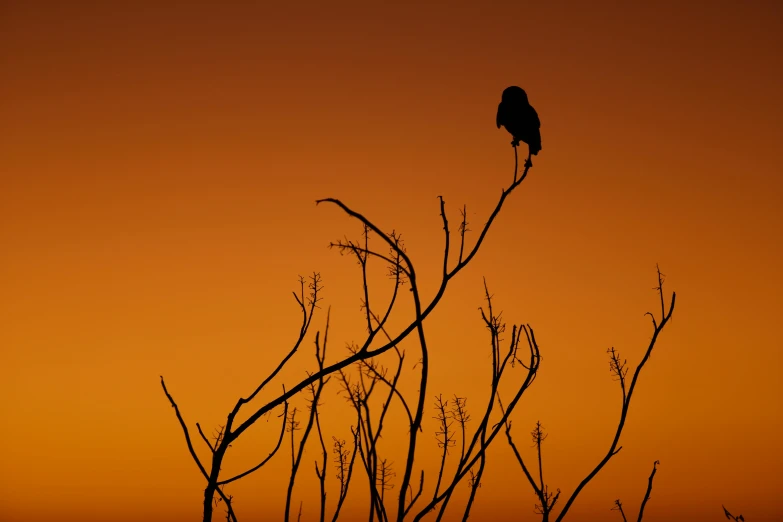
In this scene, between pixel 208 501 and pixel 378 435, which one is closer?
pixel 208 501

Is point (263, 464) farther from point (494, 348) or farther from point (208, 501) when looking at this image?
point (494, 348)

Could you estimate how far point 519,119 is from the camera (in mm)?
A: 5367

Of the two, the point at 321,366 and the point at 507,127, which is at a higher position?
the point at 507,127

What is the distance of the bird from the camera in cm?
536

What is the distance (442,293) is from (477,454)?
96 centimetres

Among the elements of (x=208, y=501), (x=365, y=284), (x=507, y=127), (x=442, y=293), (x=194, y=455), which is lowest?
(x=208, y=501)

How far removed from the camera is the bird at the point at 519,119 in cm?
536

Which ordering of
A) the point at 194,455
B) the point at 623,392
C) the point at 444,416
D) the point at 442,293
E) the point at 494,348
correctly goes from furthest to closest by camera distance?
the point at 444,416
the point at 494,348
the point at 623,392
the point at 194,455
the point at 442,293

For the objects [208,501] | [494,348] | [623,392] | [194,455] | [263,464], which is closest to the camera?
[208,501]

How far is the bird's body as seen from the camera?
17.6ft

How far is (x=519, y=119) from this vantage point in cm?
537

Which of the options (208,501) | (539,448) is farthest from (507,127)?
(208,501)

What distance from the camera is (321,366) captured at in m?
2.97

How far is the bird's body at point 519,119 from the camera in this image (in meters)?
5.36
